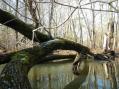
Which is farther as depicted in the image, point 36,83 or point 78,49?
point 78,49

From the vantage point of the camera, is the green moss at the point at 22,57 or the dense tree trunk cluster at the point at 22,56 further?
the green moss at the point at 22,57

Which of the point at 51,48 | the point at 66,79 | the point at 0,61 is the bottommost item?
the point at 66,79

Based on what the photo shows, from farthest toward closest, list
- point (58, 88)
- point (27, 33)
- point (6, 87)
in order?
point (27, 33), point (58, 88), point (6, 87)

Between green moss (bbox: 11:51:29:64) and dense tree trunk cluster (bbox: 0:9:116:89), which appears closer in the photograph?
dense tree trunk cluster (bbox: 0:9:116:89)

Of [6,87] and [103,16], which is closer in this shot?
[6,87]

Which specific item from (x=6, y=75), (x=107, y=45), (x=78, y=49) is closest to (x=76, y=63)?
(x=78, y=49)

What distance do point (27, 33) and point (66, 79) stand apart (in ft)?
6.45

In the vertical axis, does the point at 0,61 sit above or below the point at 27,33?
below

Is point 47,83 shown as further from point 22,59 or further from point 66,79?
point 22,59

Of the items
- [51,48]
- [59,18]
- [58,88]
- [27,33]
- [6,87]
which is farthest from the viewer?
[59,18]

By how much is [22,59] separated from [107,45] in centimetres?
1319

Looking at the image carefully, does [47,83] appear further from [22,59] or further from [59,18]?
[59,18]

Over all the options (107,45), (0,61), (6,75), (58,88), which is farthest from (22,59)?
(107,45)

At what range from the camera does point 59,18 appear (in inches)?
1781
